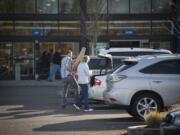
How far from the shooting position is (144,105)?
16531 millimetres

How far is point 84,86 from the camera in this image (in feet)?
63.8

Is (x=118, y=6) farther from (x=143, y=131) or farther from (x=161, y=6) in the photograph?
(x=143, y=131)

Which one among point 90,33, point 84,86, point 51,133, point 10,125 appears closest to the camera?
point 51,133

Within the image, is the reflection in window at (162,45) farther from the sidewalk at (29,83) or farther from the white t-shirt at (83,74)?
the white t-shirt at (83,74)

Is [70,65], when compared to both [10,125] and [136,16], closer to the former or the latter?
[10,125]

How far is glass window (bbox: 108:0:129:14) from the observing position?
38.1m

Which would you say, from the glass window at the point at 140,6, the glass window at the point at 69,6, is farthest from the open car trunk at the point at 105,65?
the glass window at the point at 140,6

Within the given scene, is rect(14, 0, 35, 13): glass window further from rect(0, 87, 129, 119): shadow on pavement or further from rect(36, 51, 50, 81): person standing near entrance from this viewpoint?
rect(0, 87, 129, 119): shadow on pavement

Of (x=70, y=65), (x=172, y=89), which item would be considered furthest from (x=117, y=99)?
(x=70, y=65)

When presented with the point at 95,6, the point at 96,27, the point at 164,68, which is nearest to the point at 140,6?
the point at 95,6

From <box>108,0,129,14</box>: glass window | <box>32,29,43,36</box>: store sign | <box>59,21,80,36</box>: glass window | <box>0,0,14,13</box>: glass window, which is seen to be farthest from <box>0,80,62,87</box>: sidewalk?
<box>108,0,129,14</box>: glass window

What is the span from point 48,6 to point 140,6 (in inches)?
219

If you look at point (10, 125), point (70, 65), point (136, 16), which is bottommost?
point (10, 125)

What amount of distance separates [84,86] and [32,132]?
5.18 metres
